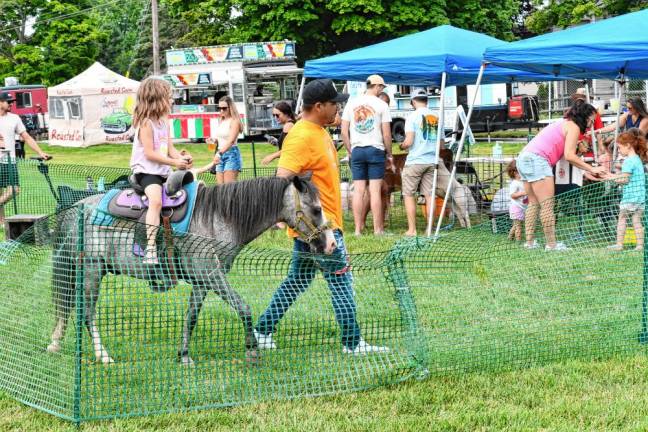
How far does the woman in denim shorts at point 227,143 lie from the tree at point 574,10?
21.4 m

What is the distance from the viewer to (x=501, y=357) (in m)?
5.50

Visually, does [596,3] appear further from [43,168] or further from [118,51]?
[118,51]

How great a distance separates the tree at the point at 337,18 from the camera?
3575 centimetres

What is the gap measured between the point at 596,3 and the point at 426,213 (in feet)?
76.0

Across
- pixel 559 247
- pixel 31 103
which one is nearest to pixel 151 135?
pixel 559 247

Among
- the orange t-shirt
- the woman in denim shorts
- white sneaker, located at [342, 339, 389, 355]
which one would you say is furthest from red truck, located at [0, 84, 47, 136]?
white sneaker, located at [342, 339, 389, 355]

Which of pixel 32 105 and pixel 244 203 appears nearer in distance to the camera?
pixel 244 203

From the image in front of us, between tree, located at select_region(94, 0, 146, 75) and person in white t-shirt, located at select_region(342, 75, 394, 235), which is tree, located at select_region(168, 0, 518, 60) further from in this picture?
tree, located at select_region(94, 0, 146, 75)

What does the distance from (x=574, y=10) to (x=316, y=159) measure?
27.2 meters

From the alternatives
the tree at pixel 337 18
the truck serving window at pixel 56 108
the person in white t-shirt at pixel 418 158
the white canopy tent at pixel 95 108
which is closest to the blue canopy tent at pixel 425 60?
the person in white t-shirt at pixel 418 158

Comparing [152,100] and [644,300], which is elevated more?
[152,100]

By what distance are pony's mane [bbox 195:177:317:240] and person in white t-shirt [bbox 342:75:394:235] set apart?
219 inches

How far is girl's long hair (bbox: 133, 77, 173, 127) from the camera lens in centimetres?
586

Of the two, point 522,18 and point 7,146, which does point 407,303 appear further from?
point 522,18
